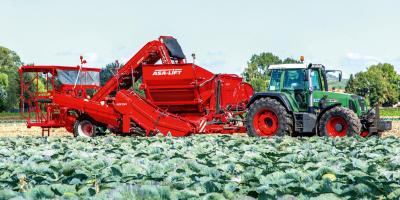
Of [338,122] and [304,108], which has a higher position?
[304,108]

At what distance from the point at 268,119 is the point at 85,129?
6.57 m

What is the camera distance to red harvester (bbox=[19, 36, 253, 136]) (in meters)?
17.9

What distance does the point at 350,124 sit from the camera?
14969mm

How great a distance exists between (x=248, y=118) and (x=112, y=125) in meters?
4.80

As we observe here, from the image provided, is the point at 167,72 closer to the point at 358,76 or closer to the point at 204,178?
the point at 204,178

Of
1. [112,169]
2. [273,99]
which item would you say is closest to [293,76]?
[273,99]

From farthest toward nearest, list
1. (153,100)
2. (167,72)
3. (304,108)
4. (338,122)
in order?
1. (153,100)
2. (167,72)
3. (304,108)
4. (338,122)

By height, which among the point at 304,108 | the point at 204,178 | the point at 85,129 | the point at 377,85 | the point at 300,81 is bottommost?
the point at 85,129

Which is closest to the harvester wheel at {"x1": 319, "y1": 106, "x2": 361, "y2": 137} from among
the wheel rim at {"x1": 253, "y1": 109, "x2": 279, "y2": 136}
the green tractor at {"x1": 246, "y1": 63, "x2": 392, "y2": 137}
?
the green tractor at {"x1": 246, "y1": 63, "x2": 392, "y2": 137}

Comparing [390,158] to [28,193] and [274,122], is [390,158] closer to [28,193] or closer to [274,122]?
[28,193]

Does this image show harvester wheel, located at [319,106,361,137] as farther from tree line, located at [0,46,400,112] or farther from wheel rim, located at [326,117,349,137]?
tree line, located at [0,46,400,112]

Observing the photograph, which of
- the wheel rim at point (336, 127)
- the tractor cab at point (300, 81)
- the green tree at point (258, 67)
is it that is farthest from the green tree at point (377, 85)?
the wheel rim at point (336, 127)

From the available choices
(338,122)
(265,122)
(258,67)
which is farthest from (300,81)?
(258,67)

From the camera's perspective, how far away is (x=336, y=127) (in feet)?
50.4
